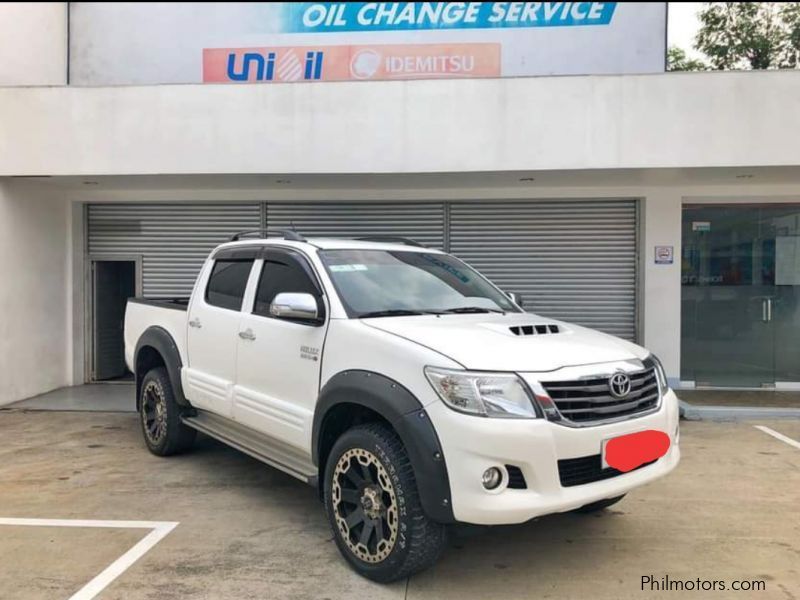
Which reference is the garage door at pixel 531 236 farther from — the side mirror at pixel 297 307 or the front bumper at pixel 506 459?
the front bumper at pixel 506 459

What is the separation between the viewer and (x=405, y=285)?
447 cm

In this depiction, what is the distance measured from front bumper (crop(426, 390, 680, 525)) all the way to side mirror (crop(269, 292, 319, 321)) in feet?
3.72

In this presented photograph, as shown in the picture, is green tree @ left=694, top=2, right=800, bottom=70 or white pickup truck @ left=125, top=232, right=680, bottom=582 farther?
green tree @ left=694, top=2, right=800, bottom=70

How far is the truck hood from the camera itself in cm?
329

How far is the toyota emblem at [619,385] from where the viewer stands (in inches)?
134

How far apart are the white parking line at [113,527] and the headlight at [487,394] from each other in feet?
7.35

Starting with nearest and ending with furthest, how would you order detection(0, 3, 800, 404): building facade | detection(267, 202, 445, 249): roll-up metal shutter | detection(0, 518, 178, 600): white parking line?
detection(0, 518, 178, 600): white parking line → detection(0, 3, 800, 404): building facade → detection(267, 202, 445, 249): roll-up metal shutter

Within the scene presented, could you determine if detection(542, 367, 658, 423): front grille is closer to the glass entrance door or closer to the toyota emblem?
the toyota emblem

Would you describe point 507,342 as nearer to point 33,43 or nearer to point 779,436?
point 779,436

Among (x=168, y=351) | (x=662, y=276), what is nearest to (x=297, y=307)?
(x=168, y=351)

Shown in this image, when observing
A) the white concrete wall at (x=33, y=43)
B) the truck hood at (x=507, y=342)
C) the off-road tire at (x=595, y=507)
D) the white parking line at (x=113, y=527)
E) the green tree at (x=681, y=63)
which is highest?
Answer: the green tree at (x=681, y=63)

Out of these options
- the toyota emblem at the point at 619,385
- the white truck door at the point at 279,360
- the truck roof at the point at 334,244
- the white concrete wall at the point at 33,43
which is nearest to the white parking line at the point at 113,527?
the white truck door at the point at 279,360

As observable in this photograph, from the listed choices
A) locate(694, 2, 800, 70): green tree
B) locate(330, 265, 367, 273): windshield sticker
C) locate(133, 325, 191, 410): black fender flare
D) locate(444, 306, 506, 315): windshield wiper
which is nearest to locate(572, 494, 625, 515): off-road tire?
locate(444, 306, 506, 315): windshield wiper

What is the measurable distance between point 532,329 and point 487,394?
2.75 feet
